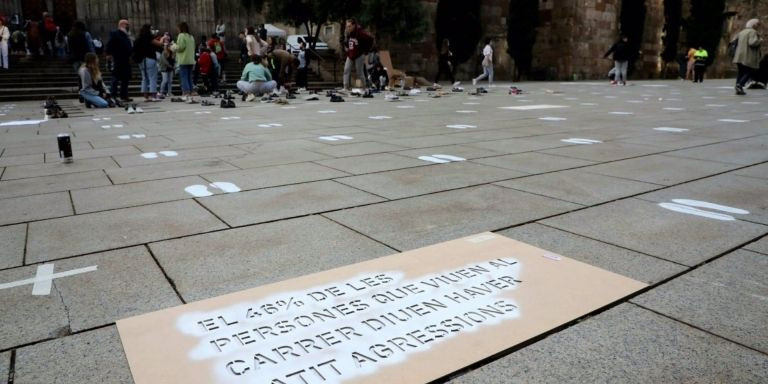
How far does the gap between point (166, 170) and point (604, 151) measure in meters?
4.62

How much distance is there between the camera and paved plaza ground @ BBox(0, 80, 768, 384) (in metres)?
1.86

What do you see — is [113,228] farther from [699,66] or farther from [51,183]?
[699,66]

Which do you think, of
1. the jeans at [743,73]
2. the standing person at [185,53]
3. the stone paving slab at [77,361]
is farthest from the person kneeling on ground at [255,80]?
the stone paving slab at [77,361]

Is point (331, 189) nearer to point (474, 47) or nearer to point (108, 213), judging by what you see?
point (108, 213)

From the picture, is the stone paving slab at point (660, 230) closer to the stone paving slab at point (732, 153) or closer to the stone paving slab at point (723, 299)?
the stone paving slab at point (723, 299)

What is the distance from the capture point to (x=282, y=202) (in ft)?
12.6

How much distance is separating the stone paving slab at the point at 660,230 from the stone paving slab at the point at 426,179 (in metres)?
1.12

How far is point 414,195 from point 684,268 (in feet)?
6.38

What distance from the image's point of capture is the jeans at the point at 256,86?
14.8 metres

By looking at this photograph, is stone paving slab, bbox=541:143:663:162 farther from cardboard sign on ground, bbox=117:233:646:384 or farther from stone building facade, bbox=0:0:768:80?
stone building facade, bbox=0:0:768:80

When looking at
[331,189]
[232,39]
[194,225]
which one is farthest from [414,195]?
[232,39]

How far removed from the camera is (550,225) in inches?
128

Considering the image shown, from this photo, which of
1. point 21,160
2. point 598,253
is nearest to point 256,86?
point 21,160

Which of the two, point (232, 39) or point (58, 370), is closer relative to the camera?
point (58, 370)
